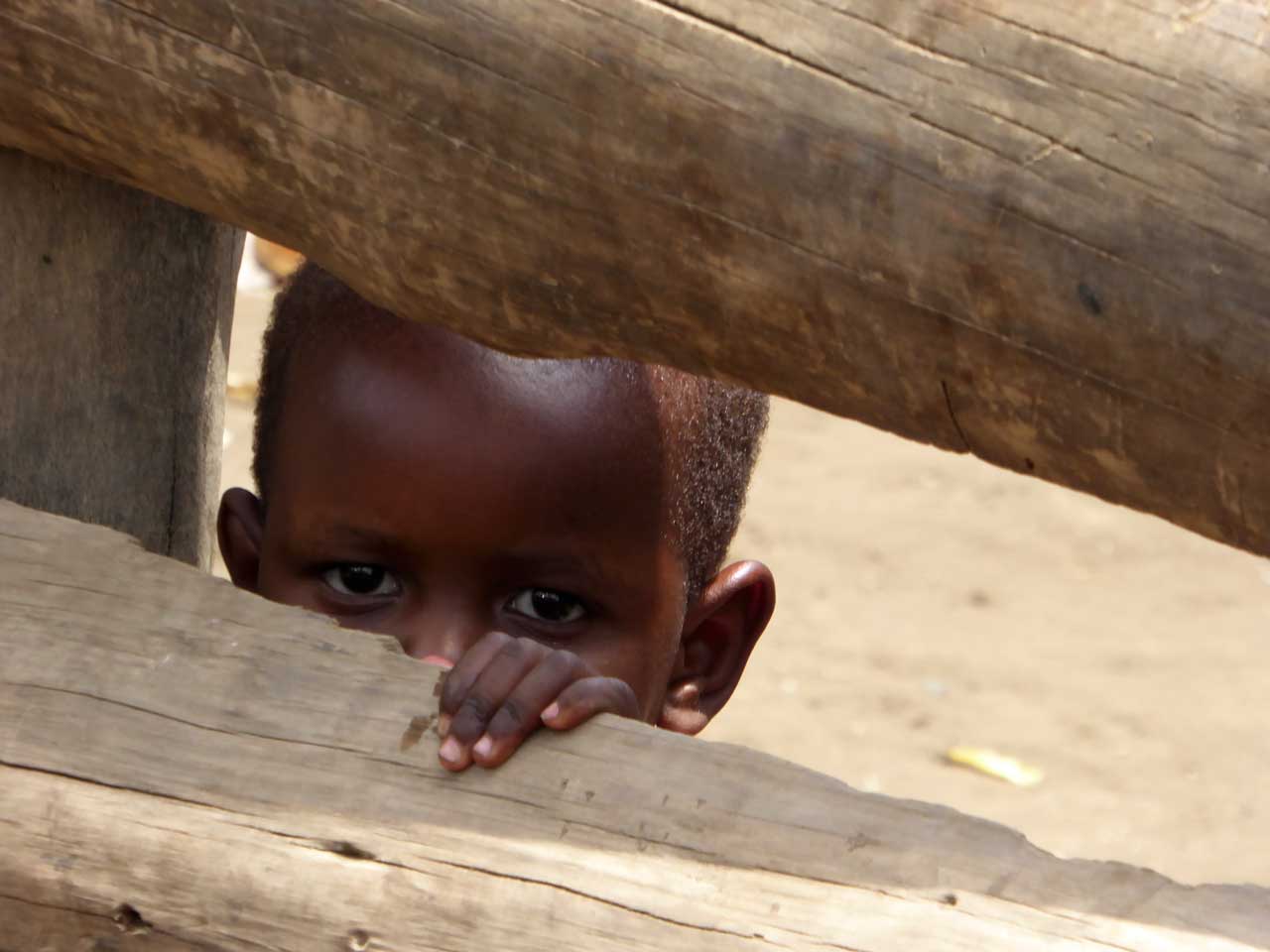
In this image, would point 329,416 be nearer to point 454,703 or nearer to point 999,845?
point 454,703

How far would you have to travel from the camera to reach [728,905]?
1.17m

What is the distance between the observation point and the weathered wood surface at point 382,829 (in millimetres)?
1152

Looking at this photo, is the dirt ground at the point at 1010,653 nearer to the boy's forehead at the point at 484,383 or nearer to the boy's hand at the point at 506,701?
the boy's forehead at the point at 484,383

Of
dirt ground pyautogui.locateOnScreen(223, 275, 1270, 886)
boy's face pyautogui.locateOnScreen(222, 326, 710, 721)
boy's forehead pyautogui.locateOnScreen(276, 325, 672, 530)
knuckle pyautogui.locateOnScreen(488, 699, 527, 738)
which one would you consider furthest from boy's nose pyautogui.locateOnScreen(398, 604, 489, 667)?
dirt ground pyautogui.locateOnScreen(223, 275, 1270, 886)

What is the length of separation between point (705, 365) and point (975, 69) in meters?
0.29

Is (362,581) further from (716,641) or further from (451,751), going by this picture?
(451,751)

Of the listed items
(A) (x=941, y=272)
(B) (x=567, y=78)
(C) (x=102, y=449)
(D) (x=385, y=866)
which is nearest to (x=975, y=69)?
(A) (x=941, y=272)

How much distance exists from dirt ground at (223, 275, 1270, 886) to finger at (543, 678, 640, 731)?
2.72 meters

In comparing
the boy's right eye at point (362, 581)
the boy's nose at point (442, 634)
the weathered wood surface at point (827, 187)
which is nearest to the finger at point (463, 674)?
the weathered wood surface at point (827, 187)

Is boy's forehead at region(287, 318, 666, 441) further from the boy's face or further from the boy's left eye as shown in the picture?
the boy's left eye

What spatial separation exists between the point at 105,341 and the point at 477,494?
0.45 metres

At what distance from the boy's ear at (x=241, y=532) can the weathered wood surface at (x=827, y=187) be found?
40.9 inches

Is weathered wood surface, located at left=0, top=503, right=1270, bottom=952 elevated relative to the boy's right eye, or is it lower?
elevated

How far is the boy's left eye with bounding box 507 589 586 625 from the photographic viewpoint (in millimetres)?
2055
